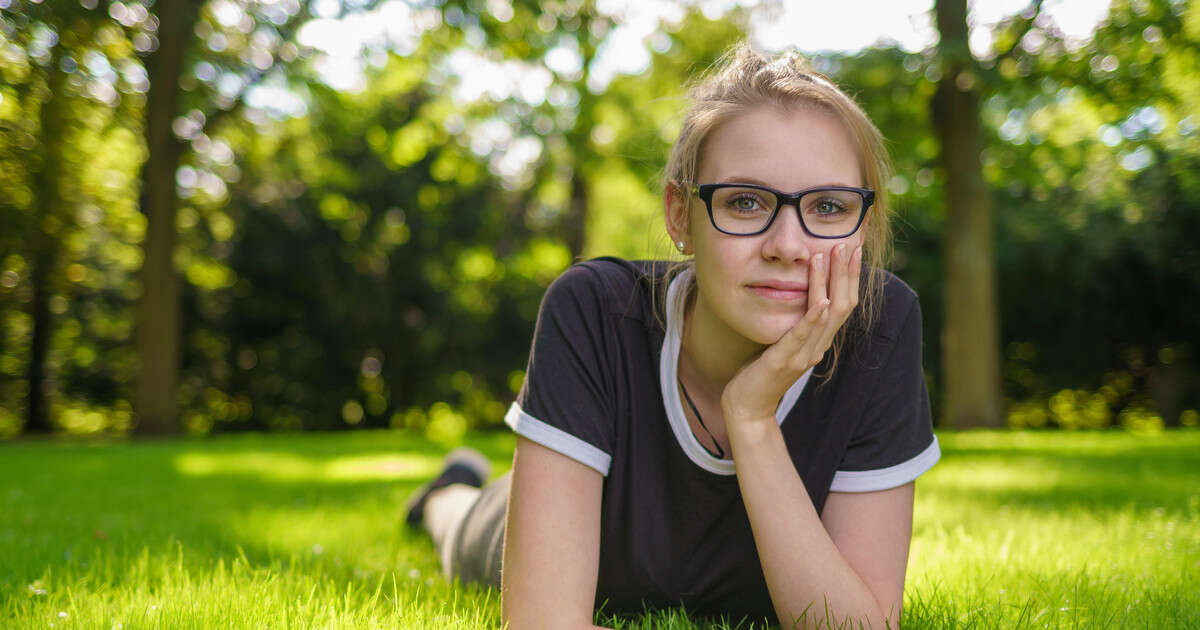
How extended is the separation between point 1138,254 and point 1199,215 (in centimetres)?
336

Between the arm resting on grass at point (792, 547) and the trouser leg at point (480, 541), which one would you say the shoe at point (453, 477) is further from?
the arm resting on grass at point (792, 547)

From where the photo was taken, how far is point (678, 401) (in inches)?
85.8

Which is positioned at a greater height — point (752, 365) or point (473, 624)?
point (752, 365)

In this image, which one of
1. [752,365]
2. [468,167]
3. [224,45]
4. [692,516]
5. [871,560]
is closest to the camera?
[752,365]

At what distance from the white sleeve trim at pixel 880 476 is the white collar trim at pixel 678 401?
215 millimetres

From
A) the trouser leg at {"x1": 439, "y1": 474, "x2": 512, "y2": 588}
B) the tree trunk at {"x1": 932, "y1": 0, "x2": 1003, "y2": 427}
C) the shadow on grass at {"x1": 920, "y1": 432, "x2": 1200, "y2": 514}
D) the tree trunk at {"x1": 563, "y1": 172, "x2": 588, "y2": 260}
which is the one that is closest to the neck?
the trouser leg at {"x1": 439, "y1": 474, "x2": 512, "y2": 588}

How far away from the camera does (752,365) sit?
1.97 m

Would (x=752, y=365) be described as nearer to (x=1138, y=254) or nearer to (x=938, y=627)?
(x=938, y=627)

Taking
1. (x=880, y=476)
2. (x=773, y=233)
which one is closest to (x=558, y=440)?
(x=773, y=233)

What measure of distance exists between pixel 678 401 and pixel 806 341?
0.41 m

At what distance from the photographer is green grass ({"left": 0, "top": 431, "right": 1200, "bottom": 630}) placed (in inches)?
91.8

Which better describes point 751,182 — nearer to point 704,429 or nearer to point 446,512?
point 704,429

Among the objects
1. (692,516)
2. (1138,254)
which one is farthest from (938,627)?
(1138,254)

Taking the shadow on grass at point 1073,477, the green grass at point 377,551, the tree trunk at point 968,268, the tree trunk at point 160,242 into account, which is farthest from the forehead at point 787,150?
the tree trunk at point 160,242
